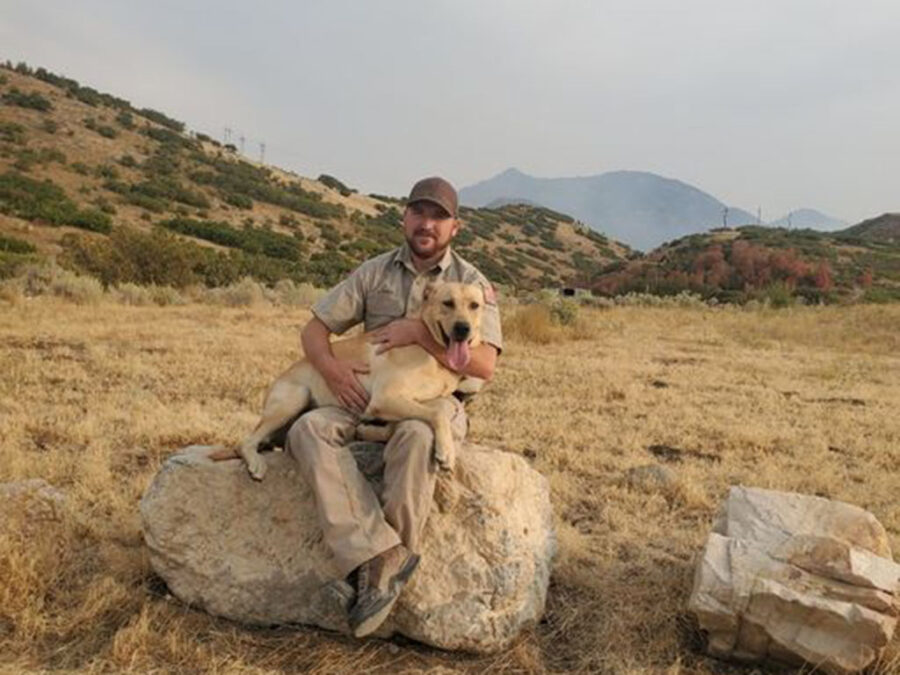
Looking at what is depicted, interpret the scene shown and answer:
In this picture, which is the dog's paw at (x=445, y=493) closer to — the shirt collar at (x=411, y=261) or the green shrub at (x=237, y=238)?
the shirt collar at (x=411, y=261)

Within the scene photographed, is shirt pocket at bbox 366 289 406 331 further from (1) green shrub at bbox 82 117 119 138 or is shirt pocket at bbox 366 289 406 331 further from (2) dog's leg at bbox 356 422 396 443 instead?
(1) green shrub at bbox 82 117 119 138

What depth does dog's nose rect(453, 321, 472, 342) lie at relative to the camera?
376cm

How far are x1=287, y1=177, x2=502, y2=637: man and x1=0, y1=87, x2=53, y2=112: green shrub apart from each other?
1543 inches

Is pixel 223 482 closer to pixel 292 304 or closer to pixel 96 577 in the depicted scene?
pixel 96 577

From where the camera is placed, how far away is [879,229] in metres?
61.8

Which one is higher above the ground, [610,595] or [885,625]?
[885,625]

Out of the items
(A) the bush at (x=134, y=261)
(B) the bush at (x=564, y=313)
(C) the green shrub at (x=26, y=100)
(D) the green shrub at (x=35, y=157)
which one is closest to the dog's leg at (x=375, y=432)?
(B) the bush at (x=564, y=313)

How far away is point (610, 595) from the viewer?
4.15 m

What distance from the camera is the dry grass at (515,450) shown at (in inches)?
138

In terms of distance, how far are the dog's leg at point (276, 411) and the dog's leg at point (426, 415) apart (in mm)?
541

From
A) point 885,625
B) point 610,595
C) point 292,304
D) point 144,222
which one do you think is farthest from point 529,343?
point 144,222

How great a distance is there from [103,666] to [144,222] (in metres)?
26.4

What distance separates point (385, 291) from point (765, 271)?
28358 mm

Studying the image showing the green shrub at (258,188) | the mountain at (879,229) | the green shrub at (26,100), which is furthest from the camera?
the mountain at (879,229)
